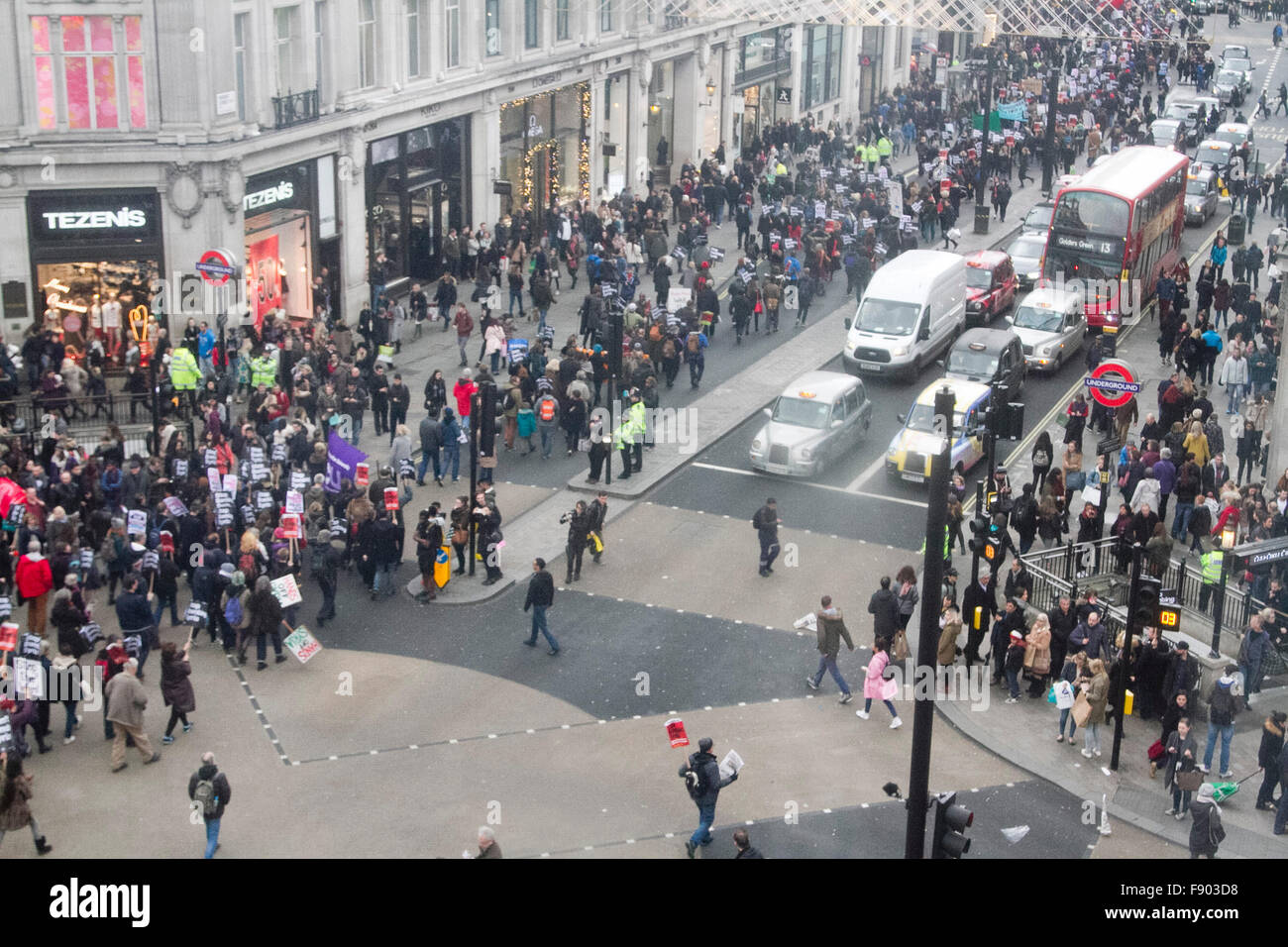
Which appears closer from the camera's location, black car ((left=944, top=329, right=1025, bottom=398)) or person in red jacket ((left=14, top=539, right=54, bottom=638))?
person in red jacket ((left=14, top=539, right=54, bottom=638))

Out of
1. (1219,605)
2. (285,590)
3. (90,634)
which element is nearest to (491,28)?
(285,590)

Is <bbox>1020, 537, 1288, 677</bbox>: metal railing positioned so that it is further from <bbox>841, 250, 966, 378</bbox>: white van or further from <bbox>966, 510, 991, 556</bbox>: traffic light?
<bbox>841, 250, 966, 378</bbox>: white van

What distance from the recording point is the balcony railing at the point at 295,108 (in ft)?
124

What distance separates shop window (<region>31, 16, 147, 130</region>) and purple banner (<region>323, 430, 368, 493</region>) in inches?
440

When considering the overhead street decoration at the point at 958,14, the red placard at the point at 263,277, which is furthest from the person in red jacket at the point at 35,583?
the overhead street decoration at the point at 958,14

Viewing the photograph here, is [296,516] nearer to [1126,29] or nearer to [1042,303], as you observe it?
[1042,303]

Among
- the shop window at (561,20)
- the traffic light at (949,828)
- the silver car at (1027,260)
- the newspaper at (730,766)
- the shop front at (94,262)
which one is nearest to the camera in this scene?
the traffic light at (949,828)

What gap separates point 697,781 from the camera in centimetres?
1934

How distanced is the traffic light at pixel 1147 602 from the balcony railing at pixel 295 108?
75.8 ft

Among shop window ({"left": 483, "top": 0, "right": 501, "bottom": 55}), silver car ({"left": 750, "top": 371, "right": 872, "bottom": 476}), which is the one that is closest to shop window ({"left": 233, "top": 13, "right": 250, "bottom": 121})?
shop window ({"left": 483, "top": 0, "right": 501, "bottom": 55})

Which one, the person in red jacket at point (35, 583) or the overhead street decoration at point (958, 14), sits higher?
the overhead street decoration at point (958, 14)

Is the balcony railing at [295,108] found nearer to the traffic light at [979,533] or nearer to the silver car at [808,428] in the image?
the silver car at [808,428]

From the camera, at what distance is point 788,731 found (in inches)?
904

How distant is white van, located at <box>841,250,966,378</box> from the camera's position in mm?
38062
